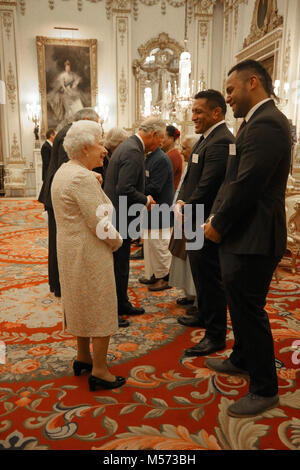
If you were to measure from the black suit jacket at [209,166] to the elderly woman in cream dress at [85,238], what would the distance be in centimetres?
82

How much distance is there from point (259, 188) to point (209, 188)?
0.77 metres

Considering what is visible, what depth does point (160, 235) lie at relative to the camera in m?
3.95

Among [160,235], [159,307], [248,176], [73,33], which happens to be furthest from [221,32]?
[248,176]

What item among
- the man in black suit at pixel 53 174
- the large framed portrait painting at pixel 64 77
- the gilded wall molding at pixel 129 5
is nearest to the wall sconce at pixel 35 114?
the large framed portrait painting at pixel 64 77

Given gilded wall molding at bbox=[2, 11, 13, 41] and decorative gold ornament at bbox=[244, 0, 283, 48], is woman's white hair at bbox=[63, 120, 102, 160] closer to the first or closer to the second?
decorative gold ornament at bbox=[244, 0, 283, 48]

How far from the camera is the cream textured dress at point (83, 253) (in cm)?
194

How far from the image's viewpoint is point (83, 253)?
2.01m

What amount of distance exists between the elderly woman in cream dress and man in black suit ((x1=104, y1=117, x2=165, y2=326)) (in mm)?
963

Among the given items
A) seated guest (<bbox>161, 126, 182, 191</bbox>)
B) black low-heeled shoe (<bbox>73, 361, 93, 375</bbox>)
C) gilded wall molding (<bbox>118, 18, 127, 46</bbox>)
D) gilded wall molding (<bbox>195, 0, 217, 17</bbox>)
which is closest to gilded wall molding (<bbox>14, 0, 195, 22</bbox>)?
gilded wall molding (<bbox>195, 0, 217, 17</bbox>)

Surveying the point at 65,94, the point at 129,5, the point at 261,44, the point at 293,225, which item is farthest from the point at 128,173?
the point at 129,5

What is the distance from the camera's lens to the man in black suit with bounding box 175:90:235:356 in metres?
2.55

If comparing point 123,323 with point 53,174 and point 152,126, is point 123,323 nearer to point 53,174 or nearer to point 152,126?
point 53,174

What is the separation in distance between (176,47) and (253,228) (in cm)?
1179
